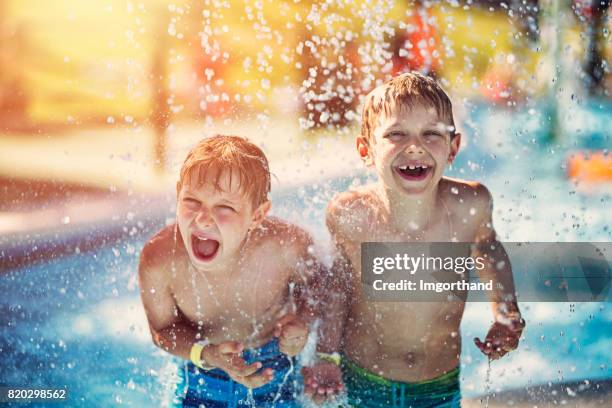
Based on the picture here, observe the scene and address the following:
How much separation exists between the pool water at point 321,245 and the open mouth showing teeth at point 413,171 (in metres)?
0.10

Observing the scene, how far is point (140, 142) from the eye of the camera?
2.07m

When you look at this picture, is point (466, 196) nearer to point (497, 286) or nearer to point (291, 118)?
point (497, 286)

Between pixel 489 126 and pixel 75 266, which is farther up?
pixel 489 126

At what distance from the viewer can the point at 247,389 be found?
6.50ft

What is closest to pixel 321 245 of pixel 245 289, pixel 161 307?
pixel 245 289

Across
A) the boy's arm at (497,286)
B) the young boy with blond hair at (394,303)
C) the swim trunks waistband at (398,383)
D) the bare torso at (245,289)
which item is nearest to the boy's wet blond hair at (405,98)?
the young boy with blond hair at (394,303)

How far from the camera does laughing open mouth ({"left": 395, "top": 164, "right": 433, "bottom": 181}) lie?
6.37 feet

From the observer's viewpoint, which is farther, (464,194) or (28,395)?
(28,395)

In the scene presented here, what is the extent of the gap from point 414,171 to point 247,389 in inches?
28.6

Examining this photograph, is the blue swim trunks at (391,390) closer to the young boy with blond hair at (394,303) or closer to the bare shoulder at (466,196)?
the young boy with blond hair at (394,303)

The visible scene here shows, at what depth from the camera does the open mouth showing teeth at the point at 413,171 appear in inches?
76.5

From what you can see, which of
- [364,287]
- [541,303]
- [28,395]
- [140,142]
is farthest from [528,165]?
[28,395]

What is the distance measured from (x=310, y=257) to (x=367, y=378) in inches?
14.1

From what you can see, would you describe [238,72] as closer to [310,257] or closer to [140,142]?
[140,142]
